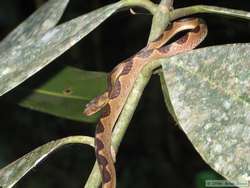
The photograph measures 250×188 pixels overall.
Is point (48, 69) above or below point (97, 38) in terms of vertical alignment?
above

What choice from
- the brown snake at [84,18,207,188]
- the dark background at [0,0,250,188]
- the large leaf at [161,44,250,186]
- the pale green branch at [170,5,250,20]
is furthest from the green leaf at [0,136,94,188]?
the dark background at [0,0,250,188]

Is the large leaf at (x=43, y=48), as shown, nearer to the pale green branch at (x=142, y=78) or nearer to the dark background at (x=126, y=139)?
the pale green branch at (x=142, y=78)

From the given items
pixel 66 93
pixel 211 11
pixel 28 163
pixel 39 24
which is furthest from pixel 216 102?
pixel 66 93

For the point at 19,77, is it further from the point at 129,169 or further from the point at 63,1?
the point at 129,169

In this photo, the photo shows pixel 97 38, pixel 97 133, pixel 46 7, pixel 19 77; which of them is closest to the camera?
pixel 19 77

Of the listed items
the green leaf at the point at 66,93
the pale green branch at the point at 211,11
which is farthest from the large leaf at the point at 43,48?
the green leaf at the point at 66,93

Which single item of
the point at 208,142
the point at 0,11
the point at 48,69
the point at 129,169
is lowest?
the point at 129,169

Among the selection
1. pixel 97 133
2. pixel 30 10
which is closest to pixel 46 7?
pixel 97 133

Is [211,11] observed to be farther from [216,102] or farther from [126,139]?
[126,139]
